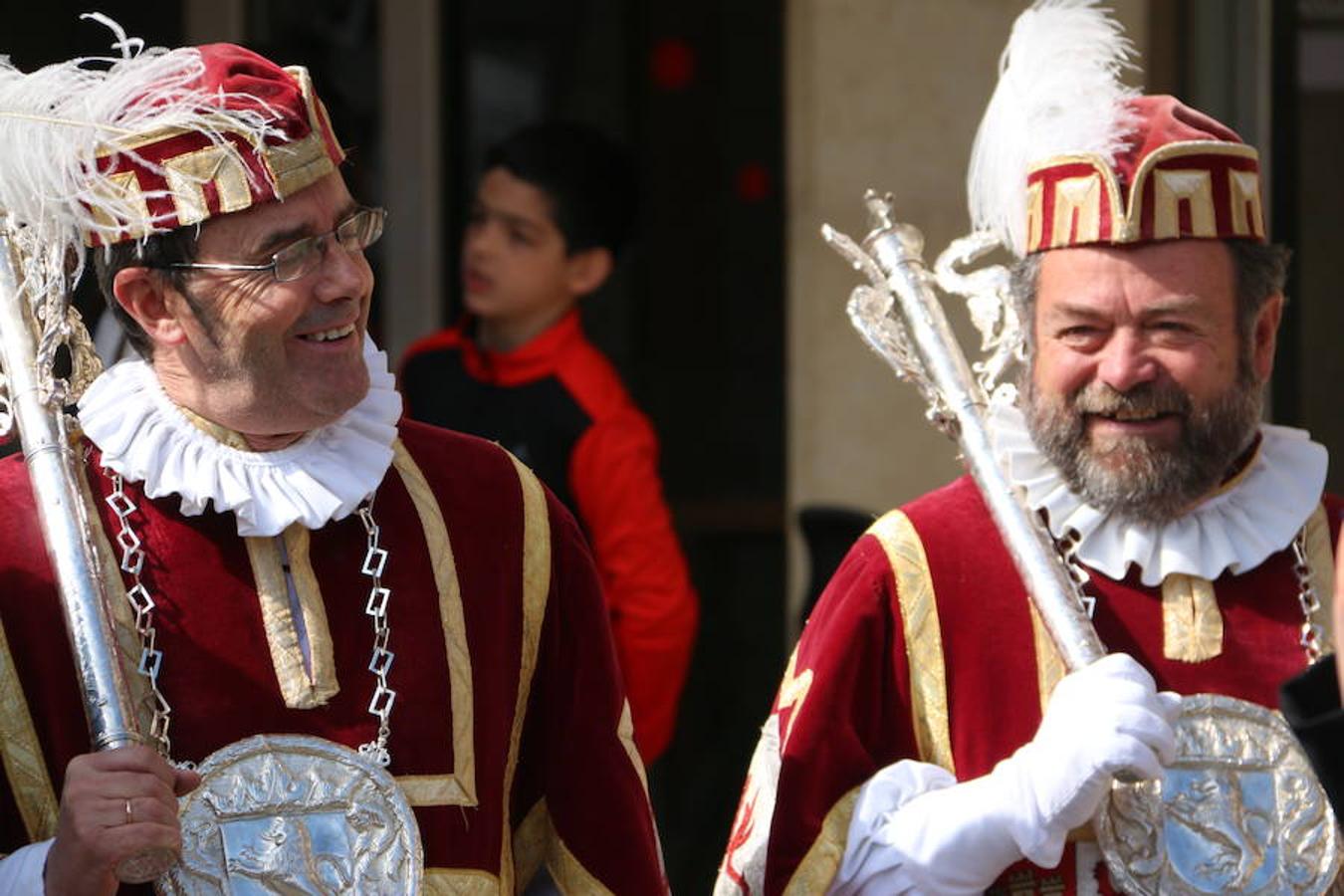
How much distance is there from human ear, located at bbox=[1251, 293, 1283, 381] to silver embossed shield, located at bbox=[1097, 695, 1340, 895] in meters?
0.50

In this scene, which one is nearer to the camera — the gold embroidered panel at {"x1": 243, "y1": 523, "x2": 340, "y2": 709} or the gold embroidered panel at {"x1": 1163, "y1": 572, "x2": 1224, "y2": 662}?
the gold embroidered panel at {"x1": 243, "y1": 523, "x2": 340, "y2": 709}

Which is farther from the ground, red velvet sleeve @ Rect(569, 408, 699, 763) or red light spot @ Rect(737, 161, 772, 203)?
red light spot @ Rect(737, 161, 772, 203)

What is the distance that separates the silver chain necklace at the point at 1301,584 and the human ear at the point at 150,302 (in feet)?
3.97

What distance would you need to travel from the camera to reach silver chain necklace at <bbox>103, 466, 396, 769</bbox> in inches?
116

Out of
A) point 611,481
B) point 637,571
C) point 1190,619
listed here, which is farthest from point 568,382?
point 1190,619

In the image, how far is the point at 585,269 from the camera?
16.6 feet

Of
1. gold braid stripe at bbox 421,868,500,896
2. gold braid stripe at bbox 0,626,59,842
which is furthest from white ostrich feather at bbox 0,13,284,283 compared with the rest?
gold braid stripe at bbox 421,868,500,896

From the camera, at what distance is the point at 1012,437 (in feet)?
11.5

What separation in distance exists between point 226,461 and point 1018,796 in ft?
3.44

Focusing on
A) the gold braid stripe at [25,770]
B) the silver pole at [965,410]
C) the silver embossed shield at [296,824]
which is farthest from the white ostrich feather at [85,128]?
the silver pole at [965,410]

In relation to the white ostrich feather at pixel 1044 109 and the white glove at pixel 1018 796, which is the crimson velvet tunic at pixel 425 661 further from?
the white ostrich feather at pixel 1044 109

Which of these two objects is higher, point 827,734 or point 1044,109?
point 1044,109

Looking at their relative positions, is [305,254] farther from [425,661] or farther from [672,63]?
[672,63]

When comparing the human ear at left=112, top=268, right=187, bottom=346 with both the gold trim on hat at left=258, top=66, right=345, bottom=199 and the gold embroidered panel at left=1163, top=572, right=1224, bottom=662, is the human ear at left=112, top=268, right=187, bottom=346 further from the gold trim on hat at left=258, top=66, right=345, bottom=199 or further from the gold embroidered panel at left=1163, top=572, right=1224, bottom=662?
the gold embroidered panel at left=1163, top=572, right=1224, bottom=662
